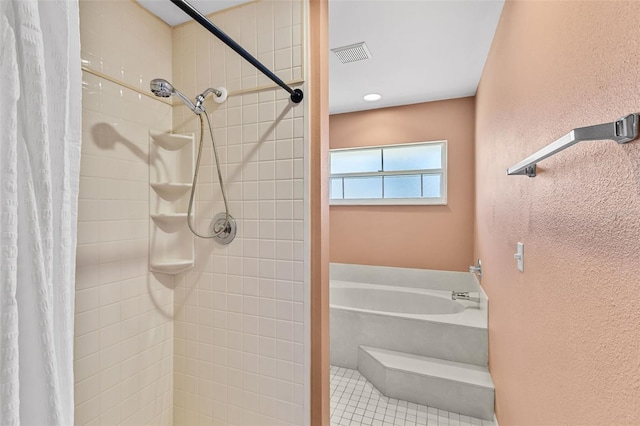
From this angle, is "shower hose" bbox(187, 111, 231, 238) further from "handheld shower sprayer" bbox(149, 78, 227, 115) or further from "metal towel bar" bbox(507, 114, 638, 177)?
"metal towel bar" bbox(507, 114, 638, 177)

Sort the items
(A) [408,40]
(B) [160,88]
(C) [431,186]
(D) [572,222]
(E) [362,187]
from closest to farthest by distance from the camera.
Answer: (D) [572,222] → (B) [160,88] → (A) [408,40] → (C) [431,186] → (E) [362,187]

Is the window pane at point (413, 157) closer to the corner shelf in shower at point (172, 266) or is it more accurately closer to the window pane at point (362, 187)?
the window pane at point (362, 187)

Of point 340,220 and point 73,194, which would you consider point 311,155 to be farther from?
point 340,220

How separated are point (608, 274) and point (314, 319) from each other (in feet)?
3.22

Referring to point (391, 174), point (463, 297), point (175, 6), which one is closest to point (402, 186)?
point (391, 174)

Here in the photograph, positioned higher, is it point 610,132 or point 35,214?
point 610,132

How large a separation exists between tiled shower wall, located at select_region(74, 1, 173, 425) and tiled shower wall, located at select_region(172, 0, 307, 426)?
0.12m

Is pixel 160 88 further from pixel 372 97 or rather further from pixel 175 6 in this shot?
pixel 372 97

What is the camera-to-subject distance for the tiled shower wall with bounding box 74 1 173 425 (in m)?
1.22

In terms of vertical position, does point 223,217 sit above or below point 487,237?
above

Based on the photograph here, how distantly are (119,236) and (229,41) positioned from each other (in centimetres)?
97

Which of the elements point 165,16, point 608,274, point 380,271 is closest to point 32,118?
point 608,274

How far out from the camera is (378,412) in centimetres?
200

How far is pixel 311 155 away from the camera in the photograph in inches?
51.4
